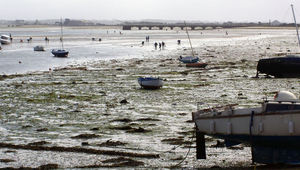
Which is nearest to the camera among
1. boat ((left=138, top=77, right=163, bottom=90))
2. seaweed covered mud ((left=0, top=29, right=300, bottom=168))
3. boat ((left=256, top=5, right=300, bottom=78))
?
seaweed covered mud ((left=0, top=29, right=300, bottom=168))

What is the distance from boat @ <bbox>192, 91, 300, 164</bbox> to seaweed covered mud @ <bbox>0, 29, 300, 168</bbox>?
1123 mm

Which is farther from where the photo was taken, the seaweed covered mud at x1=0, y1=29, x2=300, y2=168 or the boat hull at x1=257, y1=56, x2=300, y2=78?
the boat hull at x1=257, y1=56, x2=300, y2=78

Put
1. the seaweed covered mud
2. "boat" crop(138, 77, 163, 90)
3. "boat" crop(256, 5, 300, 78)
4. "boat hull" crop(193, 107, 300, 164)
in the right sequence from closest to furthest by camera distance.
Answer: "boat hull" crop(193, 107, 300, 164), the seaweed covered mud, "boat" crop(138, 77, 163, 90), "boat" crop(256, 5, 300, 78)

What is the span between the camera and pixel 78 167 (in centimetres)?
2022

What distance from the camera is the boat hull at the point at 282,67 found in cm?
4659

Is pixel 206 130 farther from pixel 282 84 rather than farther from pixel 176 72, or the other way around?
pixel 176 72

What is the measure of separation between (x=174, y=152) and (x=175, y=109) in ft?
32.7

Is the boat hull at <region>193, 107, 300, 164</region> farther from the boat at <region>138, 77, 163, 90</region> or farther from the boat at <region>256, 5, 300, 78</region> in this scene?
the boat at <region>256, 5, 300, 78</region>

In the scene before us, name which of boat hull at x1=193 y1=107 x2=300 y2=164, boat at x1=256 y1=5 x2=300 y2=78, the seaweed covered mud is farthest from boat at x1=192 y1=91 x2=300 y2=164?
boat at x1=256 y1=5 x2=300 y2=78

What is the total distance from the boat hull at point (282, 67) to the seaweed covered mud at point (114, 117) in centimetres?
145

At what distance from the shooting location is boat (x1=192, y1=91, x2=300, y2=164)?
1838 cm

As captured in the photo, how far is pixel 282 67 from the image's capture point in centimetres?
4703

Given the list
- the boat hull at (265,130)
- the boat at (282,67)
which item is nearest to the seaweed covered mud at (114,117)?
the boat hull at (265,130)

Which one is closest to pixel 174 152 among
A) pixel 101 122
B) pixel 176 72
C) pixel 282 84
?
pixel 101 122
